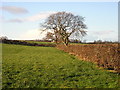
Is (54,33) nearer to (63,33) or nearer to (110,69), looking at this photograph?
(63,33)

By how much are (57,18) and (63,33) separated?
5.59m

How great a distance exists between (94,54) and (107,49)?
3.43 meters

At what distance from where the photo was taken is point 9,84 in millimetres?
8539

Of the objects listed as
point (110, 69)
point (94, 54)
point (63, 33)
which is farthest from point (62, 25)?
point (110, 69)

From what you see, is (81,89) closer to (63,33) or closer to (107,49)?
(107,49)

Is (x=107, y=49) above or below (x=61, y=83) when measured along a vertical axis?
above

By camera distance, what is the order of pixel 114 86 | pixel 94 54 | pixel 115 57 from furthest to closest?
1. pixel 94 54
2. pixel 115 57
3. pixel 114 86

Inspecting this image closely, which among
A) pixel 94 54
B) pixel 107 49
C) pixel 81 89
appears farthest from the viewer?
pixel 94 54

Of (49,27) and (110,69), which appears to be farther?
(49,27)

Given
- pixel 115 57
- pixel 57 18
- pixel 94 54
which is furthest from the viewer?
pixel 57 18

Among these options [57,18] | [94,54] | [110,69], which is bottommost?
[110,69]

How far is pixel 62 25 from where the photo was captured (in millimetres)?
54188

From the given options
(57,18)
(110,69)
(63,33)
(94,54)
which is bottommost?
(110,69)

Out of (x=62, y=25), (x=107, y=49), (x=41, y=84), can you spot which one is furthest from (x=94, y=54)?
(x=62, y=25)
